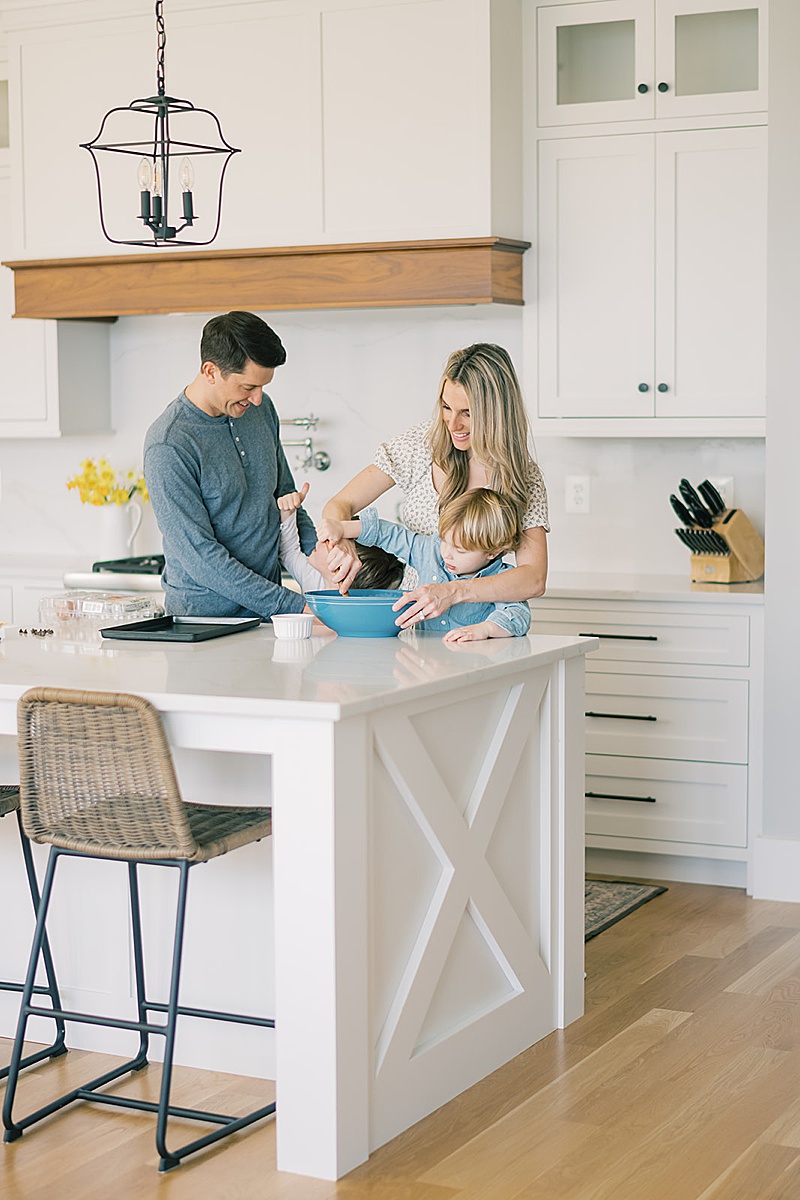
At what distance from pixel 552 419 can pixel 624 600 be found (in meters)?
0.65

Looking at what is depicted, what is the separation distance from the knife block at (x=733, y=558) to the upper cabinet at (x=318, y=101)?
113 centimetres

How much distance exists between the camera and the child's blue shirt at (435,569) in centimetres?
343

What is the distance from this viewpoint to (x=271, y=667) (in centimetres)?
296

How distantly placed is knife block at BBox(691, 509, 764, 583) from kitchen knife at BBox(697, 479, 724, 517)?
0.07 feet

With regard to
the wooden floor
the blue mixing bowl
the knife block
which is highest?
the knife block

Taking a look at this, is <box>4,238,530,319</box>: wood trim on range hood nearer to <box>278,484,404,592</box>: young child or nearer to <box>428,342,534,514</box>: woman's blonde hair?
<box>278,484,404,592</box>: young child

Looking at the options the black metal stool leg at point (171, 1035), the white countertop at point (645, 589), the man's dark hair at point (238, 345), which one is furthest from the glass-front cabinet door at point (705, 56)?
the black metal stool leg at point (171, 1035)

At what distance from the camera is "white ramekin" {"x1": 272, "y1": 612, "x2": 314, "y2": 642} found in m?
3.25

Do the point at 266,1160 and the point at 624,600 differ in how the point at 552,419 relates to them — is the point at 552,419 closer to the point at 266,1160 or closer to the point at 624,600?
the point at 624,600

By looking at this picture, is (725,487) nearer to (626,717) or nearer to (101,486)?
(626,717)

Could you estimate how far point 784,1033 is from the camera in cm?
339

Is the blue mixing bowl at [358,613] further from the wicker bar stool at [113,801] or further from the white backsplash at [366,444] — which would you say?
the white backsplash at [366,444]

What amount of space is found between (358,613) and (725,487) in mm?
2016

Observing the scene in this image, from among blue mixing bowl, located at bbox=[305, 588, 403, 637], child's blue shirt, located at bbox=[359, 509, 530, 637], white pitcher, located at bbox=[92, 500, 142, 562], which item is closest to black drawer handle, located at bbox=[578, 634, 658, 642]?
child's blue shirt, located at bbox=[359, 509, 530, 637]
